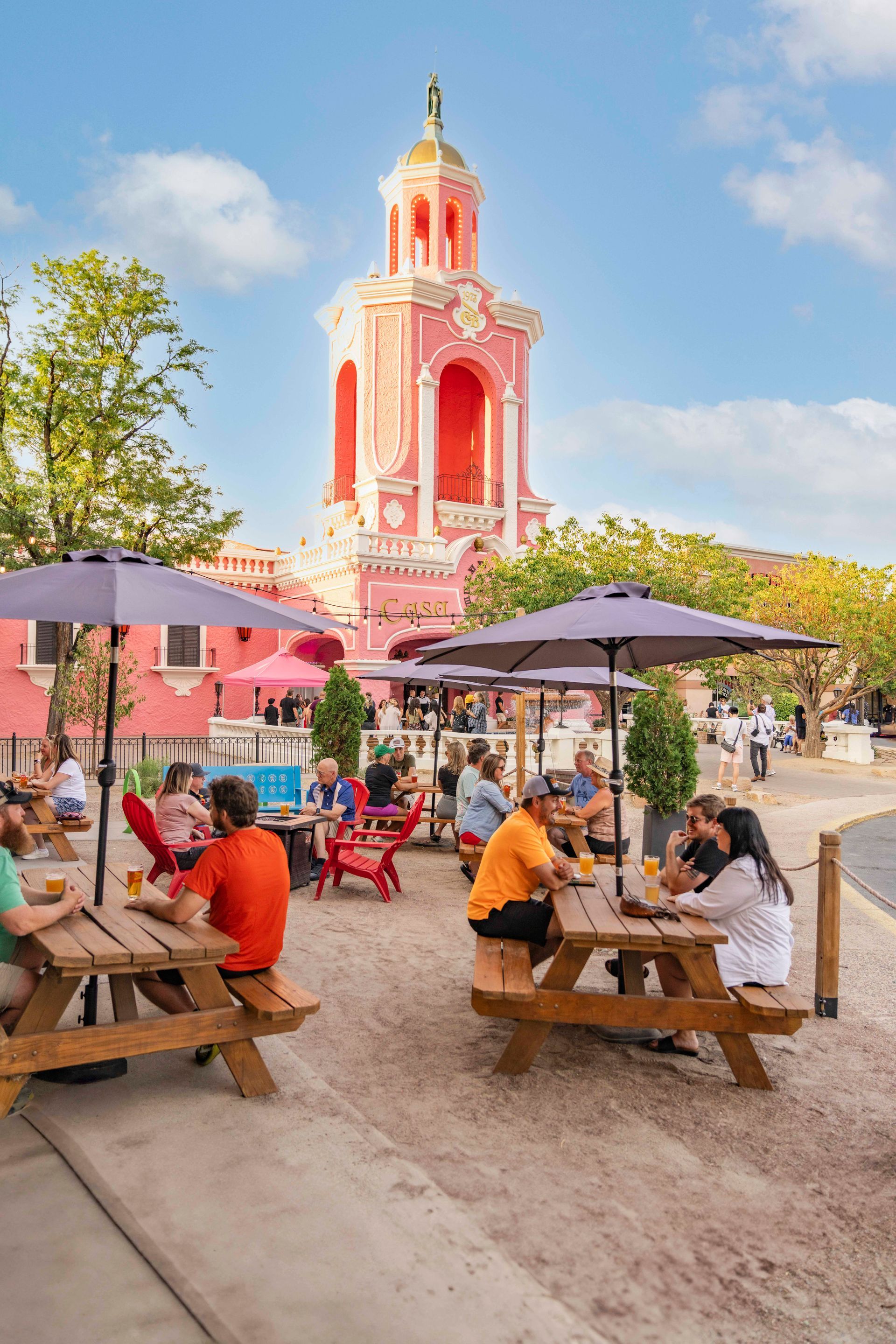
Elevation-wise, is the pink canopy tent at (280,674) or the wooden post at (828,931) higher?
the pink canopy tent at (280,674)

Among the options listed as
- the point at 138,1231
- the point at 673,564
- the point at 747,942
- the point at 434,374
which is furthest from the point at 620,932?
the point at 434,374

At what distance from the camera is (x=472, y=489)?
29.5 metres

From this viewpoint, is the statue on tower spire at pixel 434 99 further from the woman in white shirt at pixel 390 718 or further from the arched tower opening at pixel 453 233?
the woman in white shirt at pixel 390 718

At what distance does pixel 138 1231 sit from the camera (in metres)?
2.70

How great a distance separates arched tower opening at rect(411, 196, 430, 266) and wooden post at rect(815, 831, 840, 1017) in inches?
1184

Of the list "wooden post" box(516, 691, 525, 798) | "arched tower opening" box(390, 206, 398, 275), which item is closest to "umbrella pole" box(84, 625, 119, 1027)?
"wooden post" box(516, 691, 525, 798)

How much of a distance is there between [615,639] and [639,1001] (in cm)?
199

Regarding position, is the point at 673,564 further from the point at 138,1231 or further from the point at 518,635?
the point at 138,1231

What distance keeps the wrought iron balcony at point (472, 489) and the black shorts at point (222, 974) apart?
25.2m

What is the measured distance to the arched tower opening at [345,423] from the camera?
31250mm

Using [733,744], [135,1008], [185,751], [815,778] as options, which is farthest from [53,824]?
[815,778]

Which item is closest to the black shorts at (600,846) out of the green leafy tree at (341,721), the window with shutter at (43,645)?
the green leafy tree at (341,721)

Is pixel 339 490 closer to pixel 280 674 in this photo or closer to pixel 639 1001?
pixel 280 674

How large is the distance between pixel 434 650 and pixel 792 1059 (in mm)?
3213
